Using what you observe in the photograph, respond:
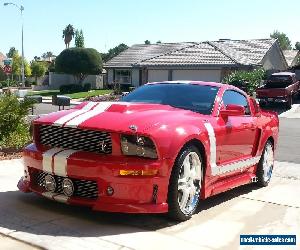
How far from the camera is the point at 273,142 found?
7.19m

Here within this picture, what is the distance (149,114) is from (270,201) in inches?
89.4

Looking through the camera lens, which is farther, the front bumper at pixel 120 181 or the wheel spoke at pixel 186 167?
the wheel spoke at pixel 186 167

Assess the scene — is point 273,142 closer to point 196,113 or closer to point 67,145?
point 196,113

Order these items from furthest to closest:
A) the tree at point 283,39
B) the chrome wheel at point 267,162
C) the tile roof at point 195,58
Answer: the tree at point 283,39
the tile roof at point 195,58
the chrome wheel at point 267,162

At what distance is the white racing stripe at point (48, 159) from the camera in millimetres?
4488

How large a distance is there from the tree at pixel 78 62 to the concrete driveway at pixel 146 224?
135 feet

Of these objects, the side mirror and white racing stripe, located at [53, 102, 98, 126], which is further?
the side mirror

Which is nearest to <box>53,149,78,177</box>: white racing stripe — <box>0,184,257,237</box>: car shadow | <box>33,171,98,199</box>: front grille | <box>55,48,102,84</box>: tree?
<box>33,171,98,199</box>: front grille

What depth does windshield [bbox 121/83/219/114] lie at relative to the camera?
5518 mm

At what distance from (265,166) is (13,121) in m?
5.12

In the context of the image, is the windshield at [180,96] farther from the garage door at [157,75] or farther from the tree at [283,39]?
the tree at [283,39]

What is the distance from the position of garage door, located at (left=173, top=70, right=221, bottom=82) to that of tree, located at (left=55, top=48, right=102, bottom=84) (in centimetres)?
1177

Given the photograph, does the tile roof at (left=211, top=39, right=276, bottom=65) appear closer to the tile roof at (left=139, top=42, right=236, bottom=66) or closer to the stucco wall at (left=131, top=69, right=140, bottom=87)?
the tile roof at (left=139, top=42, right=236, bottom=66)

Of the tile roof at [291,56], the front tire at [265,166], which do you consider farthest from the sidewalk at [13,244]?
the tile roof at [291,56]
